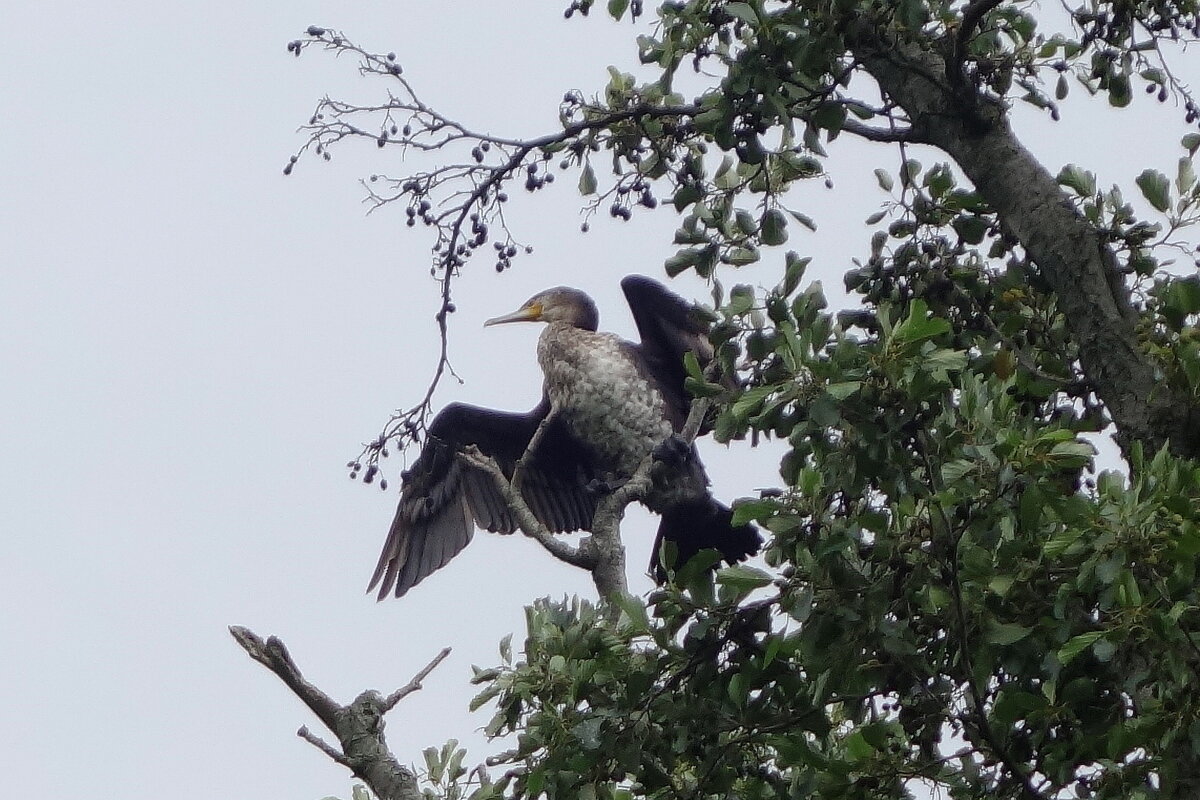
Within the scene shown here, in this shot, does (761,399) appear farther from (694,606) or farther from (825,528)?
(694,606)

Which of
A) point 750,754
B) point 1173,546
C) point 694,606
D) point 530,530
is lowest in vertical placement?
point 1173,546

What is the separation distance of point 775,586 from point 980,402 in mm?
438

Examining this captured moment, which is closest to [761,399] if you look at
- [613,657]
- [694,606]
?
[694,606]

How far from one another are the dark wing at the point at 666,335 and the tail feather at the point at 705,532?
425 mm

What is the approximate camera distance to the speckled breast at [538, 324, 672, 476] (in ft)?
19.6

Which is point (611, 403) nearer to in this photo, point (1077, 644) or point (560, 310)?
point (560, 310)

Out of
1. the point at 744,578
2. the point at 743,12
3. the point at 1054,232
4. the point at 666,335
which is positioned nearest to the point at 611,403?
the point at 666,335

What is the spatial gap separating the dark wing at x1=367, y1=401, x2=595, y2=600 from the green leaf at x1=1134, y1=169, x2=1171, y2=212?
333 centimetres

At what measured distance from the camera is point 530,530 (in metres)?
4.07

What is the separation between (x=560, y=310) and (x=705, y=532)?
143cm

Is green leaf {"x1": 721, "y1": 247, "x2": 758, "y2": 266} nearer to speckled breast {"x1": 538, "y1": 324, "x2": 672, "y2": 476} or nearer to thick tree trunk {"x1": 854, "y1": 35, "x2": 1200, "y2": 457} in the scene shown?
thick tree trunk {"x1": 854, "y1": 35, "x2": 1200, "y2": 457}

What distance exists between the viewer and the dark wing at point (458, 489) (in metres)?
6.13

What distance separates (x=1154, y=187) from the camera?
2953 millimetres

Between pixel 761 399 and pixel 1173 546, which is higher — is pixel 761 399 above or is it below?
above
